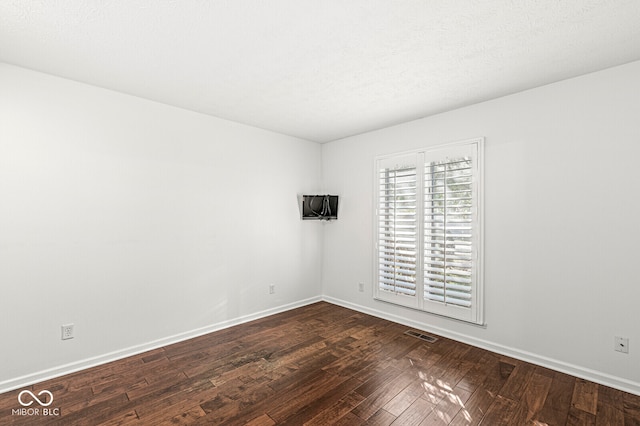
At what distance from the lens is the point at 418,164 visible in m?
3.79

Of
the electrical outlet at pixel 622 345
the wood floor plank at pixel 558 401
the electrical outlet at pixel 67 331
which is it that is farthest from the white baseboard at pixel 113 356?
the electrical outlet at pixel 622 345

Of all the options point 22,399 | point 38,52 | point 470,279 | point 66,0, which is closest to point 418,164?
point 470,279

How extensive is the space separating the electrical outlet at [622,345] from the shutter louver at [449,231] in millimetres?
1140

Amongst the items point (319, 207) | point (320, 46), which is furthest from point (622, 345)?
point (319, 207)

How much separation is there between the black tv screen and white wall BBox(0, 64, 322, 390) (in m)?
0.48

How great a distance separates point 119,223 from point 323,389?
2.44 m

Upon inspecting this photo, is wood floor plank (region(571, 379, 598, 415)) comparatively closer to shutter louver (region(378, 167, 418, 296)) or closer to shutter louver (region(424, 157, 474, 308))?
shutter louver (region(424, 157, 474, 308))

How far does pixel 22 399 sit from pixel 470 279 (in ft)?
13.2

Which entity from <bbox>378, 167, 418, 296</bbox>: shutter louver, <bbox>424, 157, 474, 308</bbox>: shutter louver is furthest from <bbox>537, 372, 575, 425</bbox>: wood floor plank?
<bbox>378, 167, 418, 296</bbox>: shutter louver

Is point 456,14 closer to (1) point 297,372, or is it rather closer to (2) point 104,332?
(1) point 297,372

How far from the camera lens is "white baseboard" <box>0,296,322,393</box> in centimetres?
249

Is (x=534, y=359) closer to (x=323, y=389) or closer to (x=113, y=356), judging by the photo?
(x=323, y=389)

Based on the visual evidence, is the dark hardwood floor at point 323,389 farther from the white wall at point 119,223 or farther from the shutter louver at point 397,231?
the shutter louver at point 397,231

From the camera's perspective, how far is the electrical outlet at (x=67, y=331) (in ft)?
8.90
